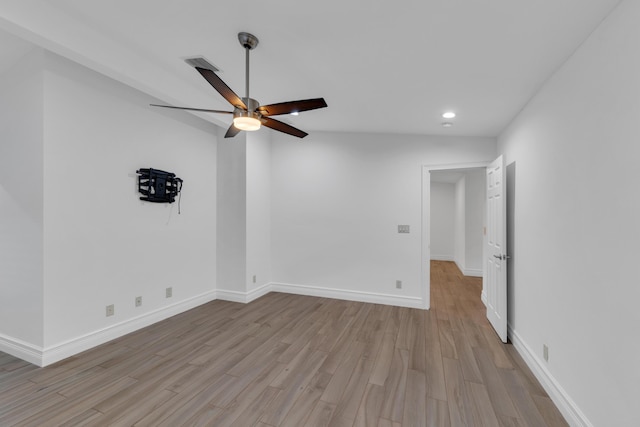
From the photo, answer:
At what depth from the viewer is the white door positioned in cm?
316

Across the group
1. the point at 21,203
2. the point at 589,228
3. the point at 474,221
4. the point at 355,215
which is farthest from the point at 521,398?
the point at 474,221

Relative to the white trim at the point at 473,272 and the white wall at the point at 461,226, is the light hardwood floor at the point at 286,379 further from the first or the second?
the white wall at the point at 461,226

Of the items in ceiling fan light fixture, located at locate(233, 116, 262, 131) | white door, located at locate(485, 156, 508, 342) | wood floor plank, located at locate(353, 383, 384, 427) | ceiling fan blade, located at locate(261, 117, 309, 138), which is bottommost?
wood floor plank, located at locate(353, 383, 384, 427)

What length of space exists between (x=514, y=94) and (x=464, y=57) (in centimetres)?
89

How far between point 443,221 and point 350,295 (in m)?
5.73

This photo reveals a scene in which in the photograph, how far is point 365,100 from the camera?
10.4 feet

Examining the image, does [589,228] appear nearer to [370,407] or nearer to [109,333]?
[370,407]

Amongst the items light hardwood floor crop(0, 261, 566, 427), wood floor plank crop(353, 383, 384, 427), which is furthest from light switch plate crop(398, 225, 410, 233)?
Answer: wood floor plank crop(353, 383, 384, 427)

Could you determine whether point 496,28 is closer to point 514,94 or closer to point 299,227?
point 514,94

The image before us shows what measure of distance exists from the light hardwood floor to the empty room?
0.02 meters

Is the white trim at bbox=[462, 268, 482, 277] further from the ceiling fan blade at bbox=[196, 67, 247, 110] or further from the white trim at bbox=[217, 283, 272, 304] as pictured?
the ceiling fan blade at bbox=[196, 67, 247, 110]

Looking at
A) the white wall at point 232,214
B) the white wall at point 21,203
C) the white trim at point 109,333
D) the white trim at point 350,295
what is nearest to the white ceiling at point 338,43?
the white wall at point 21,203

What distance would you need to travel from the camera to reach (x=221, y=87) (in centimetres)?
210

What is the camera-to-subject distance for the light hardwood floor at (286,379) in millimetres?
1984
